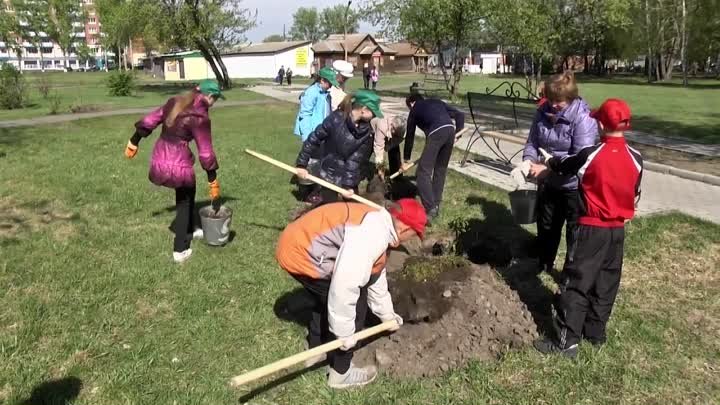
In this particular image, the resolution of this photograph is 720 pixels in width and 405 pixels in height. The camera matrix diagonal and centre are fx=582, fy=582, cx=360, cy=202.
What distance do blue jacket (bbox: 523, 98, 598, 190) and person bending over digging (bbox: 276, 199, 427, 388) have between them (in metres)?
1.99

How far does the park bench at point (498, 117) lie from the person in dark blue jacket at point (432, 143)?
9.18 ft

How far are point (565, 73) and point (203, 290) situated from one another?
350 centimetres

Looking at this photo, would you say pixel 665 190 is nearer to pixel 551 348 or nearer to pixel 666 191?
pixel 666 191

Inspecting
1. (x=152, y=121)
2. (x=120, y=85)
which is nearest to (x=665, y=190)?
(x=152, y=121)

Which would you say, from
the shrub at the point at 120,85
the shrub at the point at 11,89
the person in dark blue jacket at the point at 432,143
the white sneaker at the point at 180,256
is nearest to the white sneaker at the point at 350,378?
the white sneaker at the point at 180,256

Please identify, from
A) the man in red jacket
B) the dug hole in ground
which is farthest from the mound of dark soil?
the man in red jacket

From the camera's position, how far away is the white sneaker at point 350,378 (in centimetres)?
361

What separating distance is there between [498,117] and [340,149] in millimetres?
12267

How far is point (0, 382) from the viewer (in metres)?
3.64

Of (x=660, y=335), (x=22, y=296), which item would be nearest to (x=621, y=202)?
(x=660, y=335)

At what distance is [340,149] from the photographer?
5.29 m

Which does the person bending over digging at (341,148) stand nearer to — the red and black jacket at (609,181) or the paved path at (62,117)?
the red and black jacket at (609,181)

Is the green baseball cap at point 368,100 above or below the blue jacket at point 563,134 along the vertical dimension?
above

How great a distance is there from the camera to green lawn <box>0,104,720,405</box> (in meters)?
3.60
